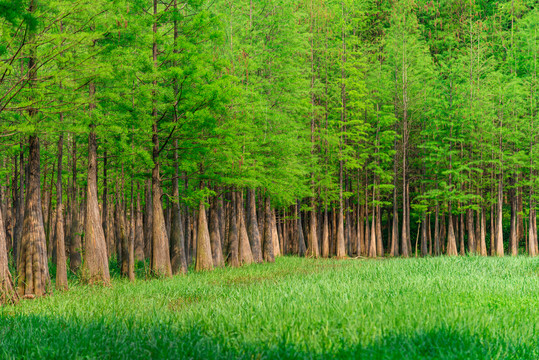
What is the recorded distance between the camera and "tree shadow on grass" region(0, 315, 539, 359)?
244 inches

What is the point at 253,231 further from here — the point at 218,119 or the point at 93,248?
the point at 93,248

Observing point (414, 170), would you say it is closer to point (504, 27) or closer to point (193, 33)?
point (504, 27)

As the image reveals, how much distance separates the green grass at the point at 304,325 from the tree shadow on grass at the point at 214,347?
16mm

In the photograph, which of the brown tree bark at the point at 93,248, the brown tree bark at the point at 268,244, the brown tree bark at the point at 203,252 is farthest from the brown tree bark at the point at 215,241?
the brown tree bark at the point at 93,248

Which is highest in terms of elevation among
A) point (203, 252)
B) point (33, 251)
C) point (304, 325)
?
point (33, 251)

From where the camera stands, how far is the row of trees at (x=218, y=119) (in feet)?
45.3

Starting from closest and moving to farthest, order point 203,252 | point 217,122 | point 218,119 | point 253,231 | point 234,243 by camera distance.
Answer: point 217,122, point 218,119, point 203,252, point 234,243, point 253,231

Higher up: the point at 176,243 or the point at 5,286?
the point at 5,286

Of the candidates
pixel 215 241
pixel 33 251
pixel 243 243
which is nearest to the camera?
pixel 33 251

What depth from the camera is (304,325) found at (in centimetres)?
760

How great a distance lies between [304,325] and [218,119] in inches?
571

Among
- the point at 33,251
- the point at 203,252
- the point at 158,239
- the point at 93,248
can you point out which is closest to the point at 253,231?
the point at 203,252

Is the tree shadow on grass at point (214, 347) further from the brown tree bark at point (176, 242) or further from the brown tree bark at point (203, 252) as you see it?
the brown tree bark at point (203, 252)

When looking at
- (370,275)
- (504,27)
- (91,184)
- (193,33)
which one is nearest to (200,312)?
(370,275)
